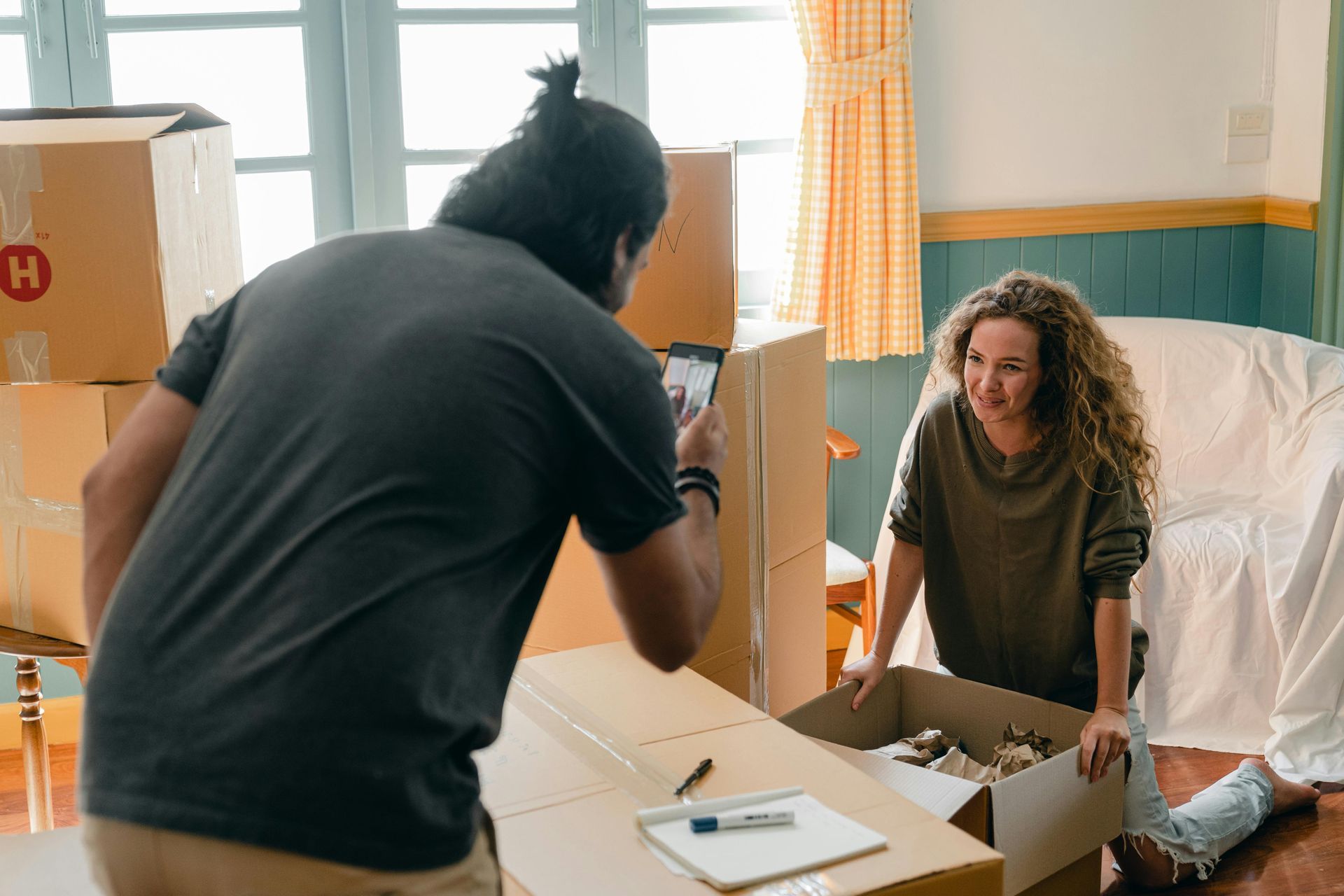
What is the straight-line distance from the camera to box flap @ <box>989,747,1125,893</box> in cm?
141

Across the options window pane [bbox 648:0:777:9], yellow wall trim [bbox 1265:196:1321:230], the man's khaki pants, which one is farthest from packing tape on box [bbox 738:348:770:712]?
yellow wall trim [bbox 1265:196:1321:230]

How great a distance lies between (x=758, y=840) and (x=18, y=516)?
1.19 m

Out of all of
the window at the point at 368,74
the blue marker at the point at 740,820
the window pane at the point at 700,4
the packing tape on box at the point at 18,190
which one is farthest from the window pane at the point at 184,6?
the blue marker at the point at 740,820

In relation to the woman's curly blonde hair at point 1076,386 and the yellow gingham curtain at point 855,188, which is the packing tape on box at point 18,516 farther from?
the yellow gingham curtain at point 855,188

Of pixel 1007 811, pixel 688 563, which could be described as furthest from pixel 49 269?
pixel 1007 811

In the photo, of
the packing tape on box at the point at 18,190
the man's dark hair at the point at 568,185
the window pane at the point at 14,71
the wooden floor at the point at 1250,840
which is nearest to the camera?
the man's dark hair at the point at 568,185

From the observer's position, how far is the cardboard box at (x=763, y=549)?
181 cm

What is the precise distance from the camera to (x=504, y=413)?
2.65ft

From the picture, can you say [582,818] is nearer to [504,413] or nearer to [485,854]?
[485,854]

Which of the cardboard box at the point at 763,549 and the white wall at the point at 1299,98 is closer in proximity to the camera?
the cardboard box at the point at 763,549

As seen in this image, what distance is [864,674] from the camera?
179cm

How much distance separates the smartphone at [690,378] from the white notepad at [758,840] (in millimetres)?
353

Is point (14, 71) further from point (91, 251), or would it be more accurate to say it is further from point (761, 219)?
point (761, 219)

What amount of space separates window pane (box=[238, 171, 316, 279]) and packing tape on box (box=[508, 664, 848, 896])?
70.0 inches
